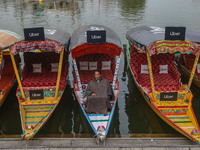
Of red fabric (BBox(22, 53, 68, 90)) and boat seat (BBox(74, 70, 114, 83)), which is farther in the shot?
boat seat (BBox(74, 70, 114, 83))

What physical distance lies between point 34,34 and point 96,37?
5.89 ft

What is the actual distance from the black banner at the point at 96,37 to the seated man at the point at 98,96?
2.95ft

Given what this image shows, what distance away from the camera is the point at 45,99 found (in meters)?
6.65

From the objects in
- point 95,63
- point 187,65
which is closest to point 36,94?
point 95,63

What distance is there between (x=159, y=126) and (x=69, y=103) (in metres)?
3.27

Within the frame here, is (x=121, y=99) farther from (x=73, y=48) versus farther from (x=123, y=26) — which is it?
(x=123, y=26)

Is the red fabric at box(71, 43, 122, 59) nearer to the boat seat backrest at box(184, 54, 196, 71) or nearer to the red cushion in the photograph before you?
the red cushion

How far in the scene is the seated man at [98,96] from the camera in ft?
19.2

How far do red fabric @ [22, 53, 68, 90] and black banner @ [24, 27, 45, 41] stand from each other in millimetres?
1860

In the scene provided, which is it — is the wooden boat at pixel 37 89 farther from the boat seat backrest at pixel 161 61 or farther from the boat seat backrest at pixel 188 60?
the boat seat backrest at pixel 188 60

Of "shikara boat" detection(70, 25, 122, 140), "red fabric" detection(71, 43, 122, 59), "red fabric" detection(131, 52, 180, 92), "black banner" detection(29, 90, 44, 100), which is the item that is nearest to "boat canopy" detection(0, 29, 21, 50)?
"black banner" detection(29, 90, 44, 100)

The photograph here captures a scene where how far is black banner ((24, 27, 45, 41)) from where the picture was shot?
237 inches

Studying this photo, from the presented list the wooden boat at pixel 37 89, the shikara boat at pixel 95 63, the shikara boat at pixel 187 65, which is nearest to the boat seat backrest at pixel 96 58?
the shikara boat at pixel 95 63

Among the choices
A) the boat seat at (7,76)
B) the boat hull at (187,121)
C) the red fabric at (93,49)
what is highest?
the red fabric at (93,49)
